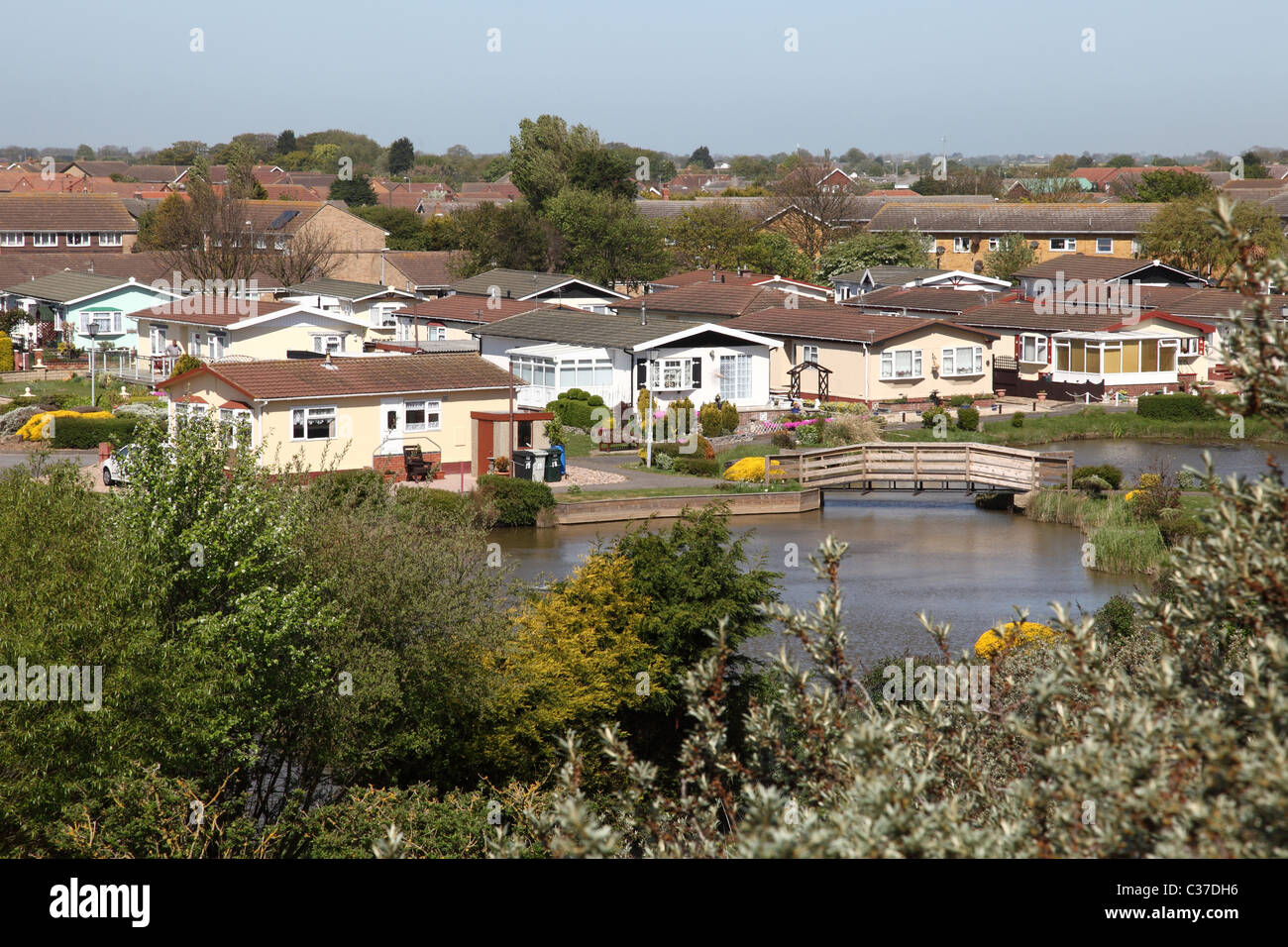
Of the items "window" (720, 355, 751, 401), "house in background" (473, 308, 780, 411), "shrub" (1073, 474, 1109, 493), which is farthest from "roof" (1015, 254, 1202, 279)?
"shrub" (1073, 474, 1109, 493)

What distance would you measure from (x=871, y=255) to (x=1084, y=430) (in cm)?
3105

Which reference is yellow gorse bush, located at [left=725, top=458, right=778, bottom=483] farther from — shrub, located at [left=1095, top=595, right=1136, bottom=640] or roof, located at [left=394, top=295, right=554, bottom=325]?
roof, located at [left=394, top=295, right=554, bottom=325]

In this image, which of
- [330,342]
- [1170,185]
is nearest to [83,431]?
[330,342]

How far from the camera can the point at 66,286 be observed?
194 ft

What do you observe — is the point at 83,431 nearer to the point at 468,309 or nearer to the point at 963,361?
the point at 468,309

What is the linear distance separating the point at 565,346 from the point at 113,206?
5457cm

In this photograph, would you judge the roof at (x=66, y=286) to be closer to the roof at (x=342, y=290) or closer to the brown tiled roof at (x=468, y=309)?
the roof at (x=342, y=290)

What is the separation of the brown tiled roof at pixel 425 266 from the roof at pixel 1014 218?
1077 inches

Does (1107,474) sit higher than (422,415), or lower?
lower

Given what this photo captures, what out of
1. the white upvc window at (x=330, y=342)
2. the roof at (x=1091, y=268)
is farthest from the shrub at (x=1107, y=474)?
the roof at (x=1091, y=268)

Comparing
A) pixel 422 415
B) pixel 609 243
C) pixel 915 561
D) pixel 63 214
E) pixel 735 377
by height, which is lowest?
pixel 915 561

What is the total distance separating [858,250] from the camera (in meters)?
70.9

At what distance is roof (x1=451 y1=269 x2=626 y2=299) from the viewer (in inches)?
2258

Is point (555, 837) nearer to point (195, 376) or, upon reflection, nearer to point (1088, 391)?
point (195, 376)
